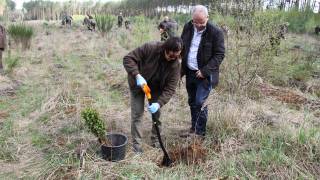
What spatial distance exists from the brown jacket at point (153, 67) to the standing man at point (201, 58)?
0.42m

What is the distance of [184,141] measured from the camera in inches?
187

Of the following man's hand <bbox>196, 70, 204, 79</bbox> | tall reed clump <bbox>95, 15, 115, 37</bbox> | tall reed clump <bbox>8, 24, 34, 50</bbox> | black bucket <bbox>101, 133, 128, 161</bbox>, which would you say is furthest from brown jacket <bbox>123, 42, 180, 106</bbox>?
tall reed clump <bbox>95, 15, 115, 37</bbox>

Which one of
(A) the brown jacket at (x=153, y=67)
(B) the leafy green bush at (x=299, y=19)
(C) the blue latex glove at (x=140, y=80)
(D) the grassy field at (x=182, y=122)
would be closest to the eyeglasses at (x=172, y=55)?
(A) the brown jacket at (x=153, y=67)

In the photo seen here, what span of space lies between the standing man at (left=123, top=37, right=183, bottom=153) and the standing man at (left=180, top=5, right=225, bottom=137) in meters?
0.43

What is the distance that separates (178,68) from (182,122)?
4.33 ft

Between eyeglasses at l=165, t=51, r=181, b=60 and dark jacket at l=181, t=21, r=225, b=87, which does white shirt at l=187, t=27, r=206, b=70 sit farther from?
eyeglasses at l=165, t=51, r=181, b=60

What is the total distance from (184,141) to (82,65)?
20.8 feet

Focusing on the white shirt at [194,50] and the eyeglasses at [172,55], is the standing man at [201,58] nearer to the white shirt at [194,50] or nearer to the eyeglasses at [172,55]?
the white shirt at [194,50]

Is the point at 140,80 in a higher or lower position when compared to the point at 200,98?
higher

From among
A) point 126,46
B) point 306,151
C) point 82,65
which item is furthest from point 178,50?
point 126,46

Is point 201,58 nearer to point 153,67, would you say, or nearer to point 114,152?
point 153,67

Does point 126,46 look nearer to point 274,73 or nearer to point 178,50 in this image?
point 274,73

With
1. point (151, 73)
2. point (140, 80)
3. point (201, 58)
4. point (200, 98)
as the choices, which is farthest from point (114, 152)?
point (201, 58)

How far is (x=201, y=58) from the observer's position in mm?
4664
